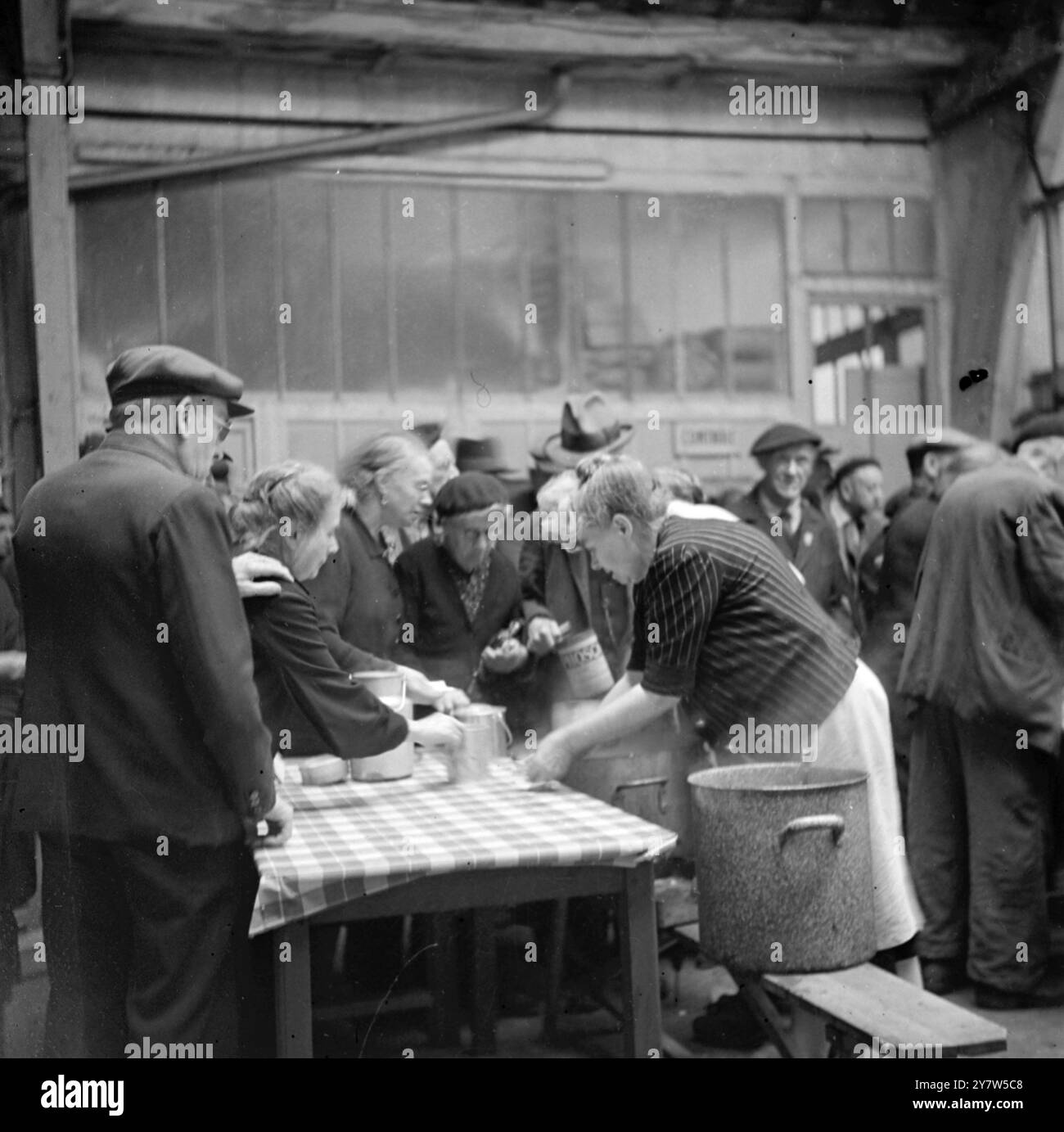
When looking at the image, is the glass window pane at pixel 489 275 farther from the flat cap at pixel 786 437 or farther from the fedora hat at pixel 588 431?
the flat cap at pixel 786 437

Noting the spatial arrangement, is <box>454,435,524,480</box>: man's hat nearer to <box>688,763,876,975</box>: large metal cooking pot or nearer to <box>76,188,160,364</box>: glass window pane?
<box>76,188,160,364</box>: glass window pane

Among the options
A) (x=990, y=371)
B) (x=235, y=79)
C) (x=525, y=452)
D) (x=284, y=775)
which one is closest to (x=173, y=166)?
(x=235, y=79)

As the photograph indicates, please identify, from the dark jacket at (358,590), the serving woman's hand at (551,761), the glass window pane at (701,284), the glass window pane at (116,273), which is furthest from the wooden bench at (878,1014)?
the glass window pane at (116,273)

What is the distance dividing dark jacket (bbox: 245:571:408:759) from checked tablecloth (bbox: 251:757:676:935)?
0.47 ft

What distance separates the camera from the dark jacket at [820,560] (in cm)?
412

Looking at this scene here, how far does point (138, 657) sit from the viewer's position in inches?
89.4

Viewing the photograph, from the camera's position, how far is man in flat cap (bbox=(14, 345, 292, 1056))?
2.21 metres

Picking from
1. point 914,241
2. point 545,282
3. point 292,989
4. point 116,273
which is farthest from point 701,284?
point 292,989

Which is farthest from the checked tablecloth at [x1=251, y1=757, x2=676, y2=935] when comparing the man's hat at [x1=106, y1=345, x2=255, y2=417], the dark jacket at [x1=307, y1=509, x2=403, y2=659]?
the man's hat at [x1=106, y1=345, x2=255, y2=417]

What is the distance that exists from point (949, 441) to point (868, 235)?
2.24 feet

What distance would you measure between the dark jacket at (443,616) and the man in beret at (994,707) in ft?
4.28

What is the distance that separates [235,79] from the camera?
3.38 metres
